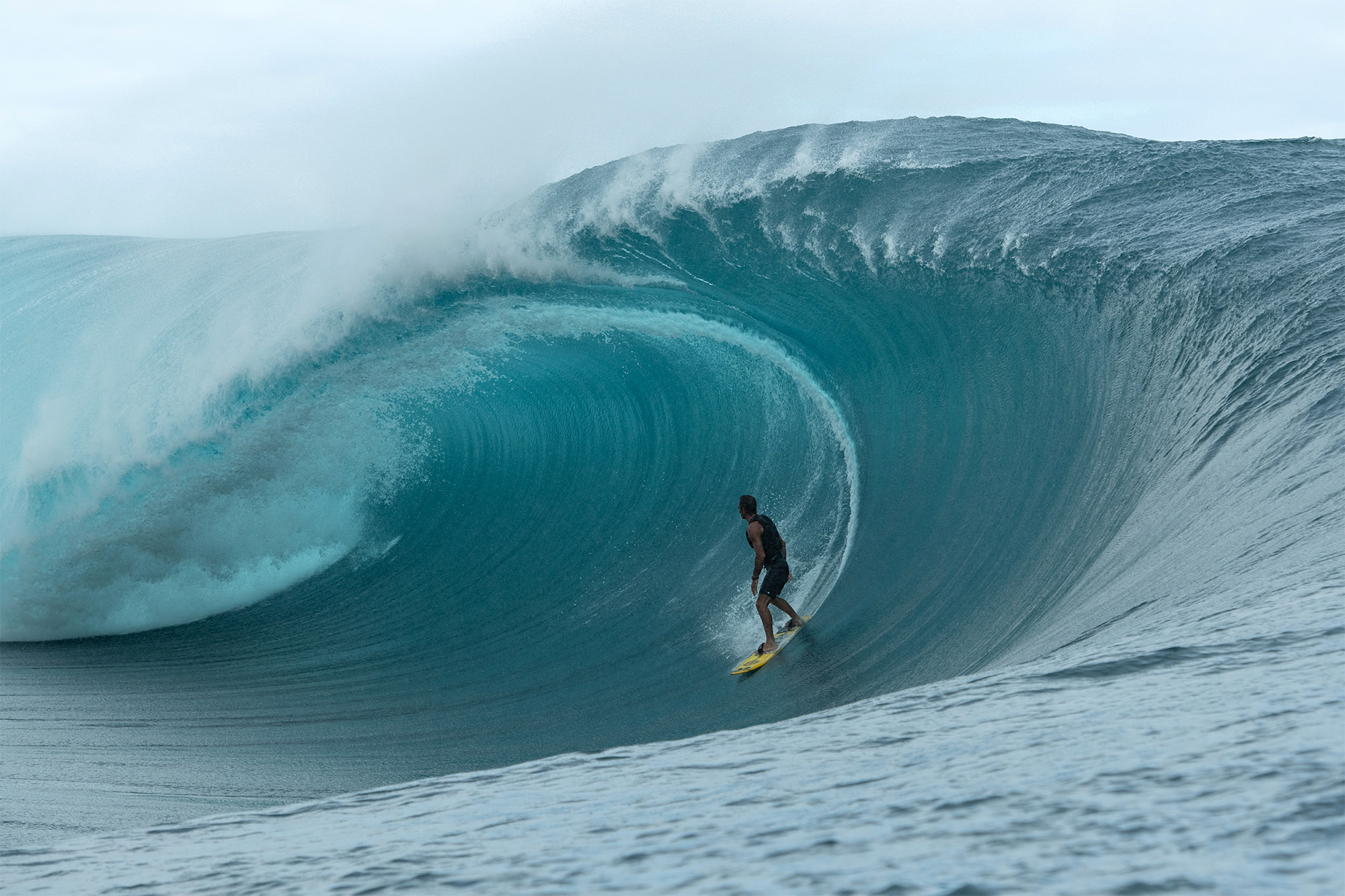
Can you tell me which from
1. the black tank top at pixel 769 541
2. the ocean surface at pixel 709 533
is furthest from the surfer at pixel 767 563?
the ocean surface at pixel 709 533

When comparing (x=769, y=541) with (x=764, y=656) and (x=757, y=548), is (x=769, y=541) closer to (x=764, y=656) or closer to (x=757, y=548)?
(x=757, y=548)

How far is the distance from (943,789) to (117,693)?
6.91 m

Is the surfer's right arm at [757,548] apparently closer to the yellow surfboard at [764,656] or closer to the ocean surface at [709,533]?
the yellow surfboard at [764,656]

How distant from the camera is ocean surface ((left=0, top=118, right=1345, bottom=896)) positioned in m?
1.27

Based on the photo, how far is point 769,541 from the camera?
5.94m

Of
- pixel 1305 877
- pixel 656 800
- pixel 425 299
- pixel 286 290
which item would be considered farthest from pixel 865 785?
pixel 286 290

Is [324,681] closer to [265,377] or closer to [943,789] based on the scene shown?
[265,377]

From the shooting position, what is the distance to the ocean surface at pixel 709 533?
127 centimetres

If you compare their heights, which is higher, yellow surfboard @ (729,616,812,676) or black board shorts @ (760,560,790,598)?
black board shorts @ (760,560,790,598)

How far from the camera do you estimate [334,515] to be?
936 centimetres

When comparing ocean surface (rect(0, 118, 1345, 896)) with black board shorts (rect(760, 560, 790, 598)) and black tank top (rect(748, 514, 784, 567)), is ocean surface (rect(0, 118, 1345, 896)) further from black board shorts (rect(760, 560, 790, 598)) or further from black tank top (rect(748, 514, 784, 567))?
black tank top (rect(748, 514, 784, 567))

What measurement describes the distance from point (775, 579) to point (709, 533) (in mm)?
1814

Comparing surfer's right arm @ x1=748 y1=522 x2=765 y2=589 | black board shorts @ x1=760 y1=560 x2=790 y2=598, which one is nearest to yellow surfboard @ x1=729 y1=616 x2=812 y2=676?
black board shorts @ x1=760 y1=560 x2=790 y2=598

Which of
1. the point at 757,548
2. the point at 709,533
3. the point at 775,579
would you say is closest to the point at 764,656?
the point at 775,579
